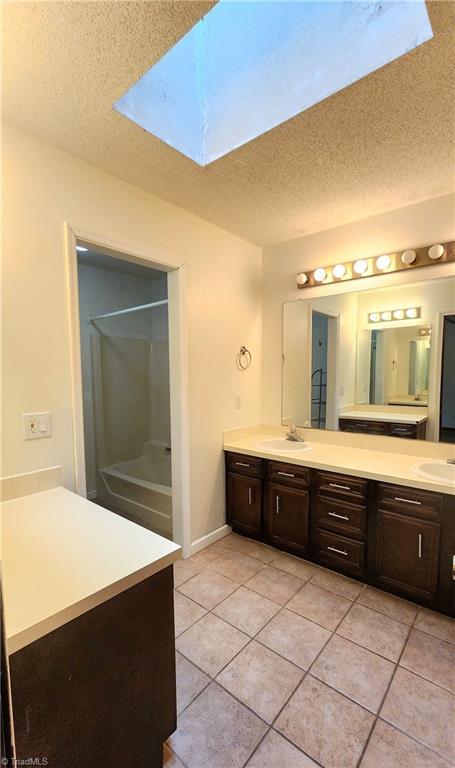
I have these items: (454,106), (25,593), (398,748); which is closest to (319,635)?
(398,748)

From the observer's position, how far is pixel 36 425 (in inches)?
63.3

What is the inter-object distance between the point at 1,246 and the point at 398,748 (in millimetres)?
2599

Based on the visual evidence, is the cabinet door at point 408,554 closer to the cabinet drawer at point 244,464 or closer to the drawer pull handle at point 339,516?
the drawer pull handle at point 339,516

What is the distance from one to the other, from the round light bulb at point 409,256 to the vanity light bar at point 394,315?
0.32 meters

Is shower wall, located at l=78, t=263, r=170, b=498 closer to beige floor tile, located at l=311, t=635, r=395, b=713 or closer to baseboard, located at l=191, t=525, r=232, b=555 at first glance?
baseboard, located at l=191, t=525, r=232, b=555

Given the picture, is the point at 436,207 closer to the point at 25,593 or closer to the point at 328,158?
the point at 328,158

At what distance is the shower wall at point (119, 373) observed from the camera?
3500 mm

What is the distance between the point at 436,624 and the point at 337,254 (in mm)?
2542

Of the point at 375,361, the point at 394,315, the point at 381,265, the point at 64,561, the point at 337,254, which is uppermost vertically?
the point at 337,254

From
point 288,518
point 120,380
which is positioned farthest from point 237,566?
point 120,380

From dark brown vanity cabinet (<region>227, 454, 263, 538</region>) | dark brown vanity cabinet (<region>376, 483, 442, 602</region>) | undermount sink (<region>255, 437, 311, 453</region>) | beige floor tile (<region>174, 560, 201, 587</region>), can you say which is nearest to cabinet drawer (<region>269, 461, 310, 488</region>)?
dark brown vanity cabinet (<region>227, 454, 263, 538</region>)

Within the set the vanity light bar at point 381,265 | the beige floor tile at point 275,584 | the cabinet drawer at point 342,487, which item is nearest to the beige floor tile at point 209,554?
the beige floor tile at point 275,584

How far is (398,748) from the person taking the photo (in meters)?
1.23

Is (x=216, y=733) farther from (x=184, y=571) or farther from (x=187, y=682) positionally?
(x=184, y=571)
